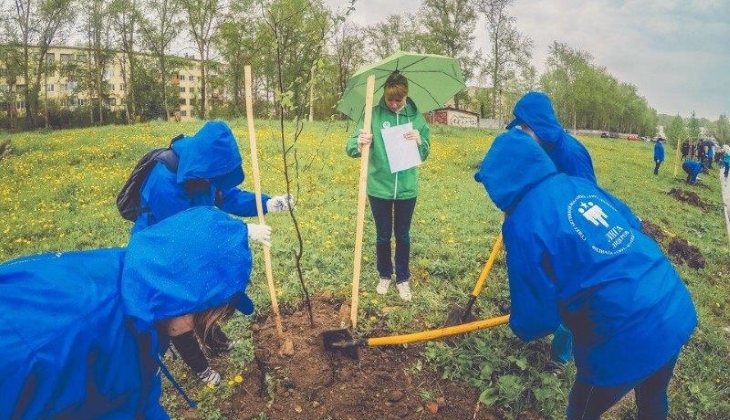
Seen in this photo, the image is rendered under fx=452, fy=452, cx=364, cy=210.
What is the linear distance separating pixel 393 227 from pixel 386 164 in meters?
0.70

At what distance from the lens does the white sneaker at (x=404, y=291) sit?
434cm

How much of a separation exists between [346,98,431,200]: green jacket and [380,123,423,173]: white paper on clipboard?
72 mm

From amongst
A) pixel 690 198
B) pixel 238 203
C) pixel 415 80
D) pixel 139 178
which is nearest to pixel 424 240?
pixel 415 80

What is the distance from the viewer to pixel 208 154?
2.55m

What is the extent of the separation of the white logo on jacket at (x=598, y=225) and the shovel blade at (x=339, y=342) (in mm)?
1923

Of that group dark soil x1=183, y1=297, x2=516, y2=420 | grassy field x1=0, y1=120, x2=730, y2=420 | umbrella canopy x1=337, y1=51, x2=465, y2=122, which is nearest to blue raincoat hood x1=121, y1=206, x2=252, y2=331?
grassy field x1=0, y1=120, x2=730, y2=420

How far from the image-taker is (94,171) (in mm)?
10562

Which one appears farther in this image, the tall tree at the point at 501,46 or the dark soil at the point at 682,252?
the tall tree at the point at 501,46

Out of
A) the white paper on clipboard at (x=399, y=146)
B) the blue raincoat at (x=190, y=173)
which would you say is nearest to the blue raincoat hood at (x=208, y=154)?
the blue raincoat at (x=190, y=173)

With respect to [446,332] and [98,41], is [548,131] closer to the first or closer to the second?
[446,332]

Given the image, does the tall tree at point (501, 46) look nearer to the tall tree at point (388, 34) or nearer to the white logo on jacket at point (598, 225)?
the tall tree at point (388, 34)

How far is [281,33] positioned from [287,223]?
438 centimetres

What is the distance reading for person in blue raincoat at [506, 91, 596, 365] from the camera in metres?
2.47

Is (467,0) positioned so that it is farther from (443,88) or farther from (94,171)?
(443,88)
